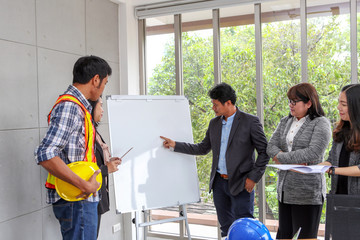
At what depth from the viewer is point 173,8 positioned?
140 inches

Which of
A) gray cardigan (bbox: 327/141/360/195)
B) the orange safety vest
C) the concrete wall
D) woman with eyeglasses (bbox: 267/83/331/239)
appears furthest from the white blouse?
the concrete wall

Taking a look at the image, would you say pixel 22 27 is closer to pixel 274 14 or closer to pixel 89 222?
pixel 89 222

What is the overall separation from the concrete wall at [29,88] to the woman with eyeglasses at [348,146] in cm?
211

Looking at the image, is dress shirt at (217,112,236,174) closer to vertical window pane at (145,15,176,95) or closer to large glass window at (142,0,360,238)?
large glass window at (142,0,360,238)

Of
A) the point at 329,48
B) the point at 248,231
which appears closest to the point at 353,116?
the point at 248,231

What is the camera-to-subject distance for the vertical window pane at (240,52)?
3439 mm

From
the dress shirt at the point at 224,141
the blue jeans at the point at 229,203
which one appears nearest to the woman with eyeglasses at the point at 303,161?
the blue jeans at the point at 229,203

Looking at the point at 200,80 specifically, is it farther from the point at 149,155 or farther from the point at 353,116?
the point at 353,116

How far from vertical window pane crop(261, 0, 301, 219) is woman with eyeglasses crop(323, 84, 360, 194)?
50.2 inches

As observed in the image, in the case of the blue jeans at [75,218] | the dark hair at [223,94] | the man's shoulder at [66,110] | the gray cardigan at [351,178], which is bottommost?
the blue jeans at [75,218]

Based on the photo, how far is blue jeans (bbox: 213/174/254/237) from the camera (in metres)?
2.75

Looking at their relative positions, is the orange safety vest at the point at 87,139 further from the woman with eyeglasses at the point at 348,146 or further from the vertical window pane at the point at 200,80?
the vertical window pane at the point at 200,80

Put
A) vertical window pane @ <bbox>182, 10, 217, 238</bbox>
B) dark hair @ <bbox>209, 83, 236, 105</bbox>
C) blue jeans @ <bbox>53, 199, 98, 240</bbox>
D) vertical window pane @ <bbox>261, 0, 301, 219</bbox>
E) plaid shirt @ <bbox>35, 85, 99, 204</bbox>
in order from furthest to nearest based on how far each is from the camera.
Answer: vertical window pane @ <bbox>182, 10, 217, 238</bbox> → vertical window pane @ <bbox>261, 0, 301, 219</bbox> → dark hair @ <bbox>209, 83, 236, 105</bbox> → blue jeans @ <bbox>53, 199, 98, 240</bbox> → plaid shirt @ <bbox>35, 85, 99, 204</bbox>

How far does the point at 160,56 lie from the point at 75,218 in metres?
2.46
